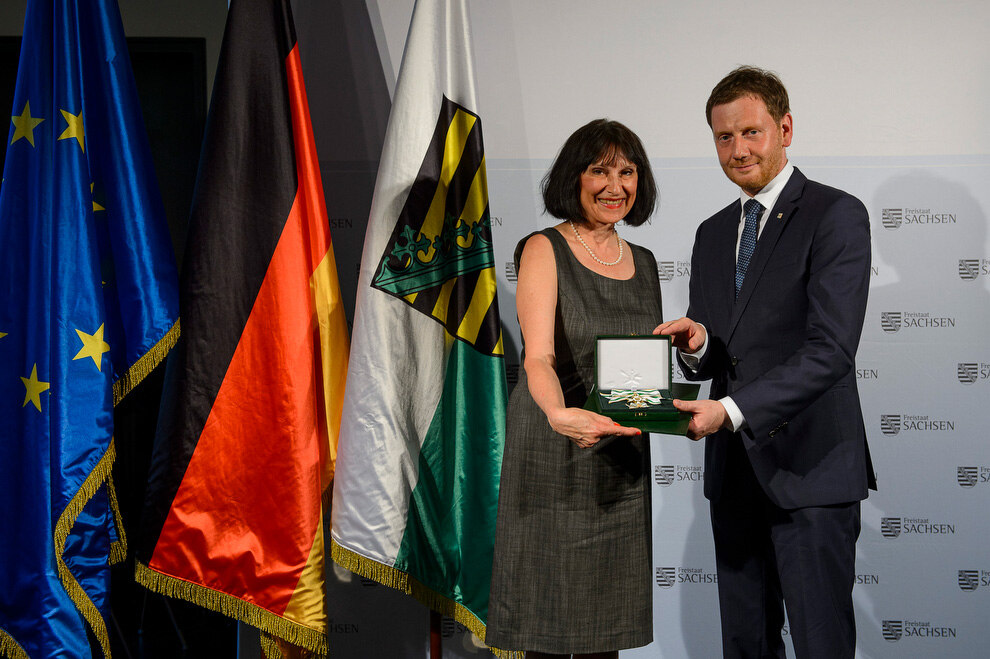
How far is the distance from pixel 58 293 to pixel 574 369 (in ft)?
4.97

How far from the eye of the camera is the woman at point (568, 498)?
6.49ft

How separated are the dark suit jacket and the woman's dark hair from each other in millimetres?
416

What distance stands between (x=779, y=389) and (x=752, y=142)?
685mm

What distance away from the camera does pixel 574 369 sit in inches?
78.9

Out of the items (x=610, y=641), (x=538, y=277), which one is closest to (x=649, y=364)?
(x=538, y=277)

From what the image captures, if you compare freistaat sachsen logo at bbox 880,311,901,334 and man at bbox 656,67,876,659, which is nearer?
man at bbox 656,67,876,659

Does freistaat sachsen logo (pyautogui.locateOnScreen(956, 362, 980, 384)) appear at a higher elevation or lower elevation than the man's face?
lower

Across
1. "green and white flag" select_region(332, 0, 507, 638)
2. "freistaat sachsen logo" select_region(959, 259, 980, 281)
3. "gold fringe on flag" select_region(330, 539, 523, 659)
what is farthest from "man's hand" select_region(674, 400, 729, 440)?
"freistaat sachsen logo" select_region(959, 259, 980, 281)

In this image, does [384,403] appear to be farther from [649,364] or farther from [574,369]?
[649,364]

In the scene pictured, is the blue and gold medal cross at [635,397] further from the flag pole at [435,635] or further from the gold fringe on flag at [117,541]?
the gold fringe on flag at [117,541]

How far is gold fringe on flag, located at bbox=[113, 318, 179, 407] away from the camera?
90.0 inches

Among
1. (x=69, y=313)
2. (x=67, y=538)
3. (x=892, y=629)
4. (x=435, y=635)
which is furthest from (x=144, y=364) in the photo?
(x=892, y=629)

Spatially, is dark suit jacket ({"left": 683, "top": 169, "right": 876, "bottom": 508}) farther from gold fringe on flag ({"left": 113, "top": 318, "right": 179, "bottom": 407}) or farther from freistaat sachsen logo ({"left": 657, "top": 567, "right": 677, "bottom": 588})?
gold fringe on flag ({"left": 113, "top": 318, "right": 179, "bottom": 407})

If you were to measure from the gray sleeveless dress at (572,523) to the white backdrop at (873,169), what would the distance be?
842mm
